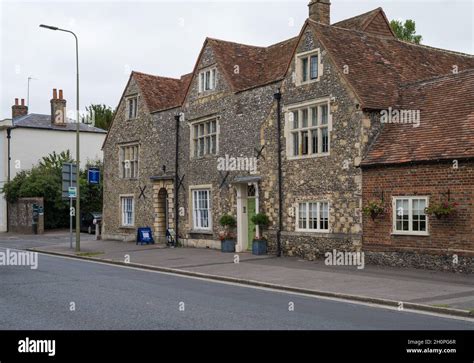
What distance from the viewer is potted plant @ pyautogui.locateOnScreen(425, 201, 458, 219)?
17.6 meters

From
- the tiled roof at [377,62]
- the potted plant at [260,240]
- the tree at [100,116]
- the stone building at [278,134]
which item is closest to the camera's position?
the stone building at [278,134]

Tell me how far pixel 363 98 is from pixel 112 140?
1945 cm

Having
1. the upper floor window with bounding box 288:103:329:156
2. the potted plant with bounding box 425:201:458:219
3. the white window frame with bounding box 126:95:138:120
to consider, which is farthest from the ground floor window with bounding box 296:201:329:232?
the white window frame with bounding box 126:95:138:120

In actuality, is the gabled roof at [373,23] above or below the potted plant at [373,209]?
above

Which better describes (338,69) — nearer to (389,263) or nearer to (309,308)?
(389,263)

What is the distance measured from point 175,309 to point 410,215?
972cm

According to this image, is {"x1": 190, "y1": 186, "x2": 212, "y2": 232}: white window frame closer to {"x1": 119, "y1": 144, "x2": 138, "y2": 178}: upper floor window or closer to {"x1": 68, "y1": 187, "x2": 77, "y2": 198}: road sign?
{"x1": 68, "y1": 187, "x2": 77, "y2": 198}: road sign

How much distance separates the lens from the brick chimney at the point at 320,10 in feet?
87.2

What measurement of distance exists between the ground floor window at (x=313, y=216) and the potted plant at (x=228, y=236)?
3956mm

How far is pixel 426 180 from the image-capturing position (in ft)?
60.8

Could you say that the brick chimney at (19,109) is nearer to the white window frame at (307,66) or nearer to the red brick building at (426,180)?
the white window frame at (307,66)

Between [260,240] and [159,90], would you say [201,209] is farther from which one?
[159,90]

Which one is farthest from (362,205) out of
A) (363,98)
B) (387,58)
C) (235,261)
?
(387,58)

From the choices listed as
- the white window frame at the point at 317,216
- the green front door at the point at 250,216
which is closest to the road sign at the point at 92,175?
the green front door at the point at 250,216
